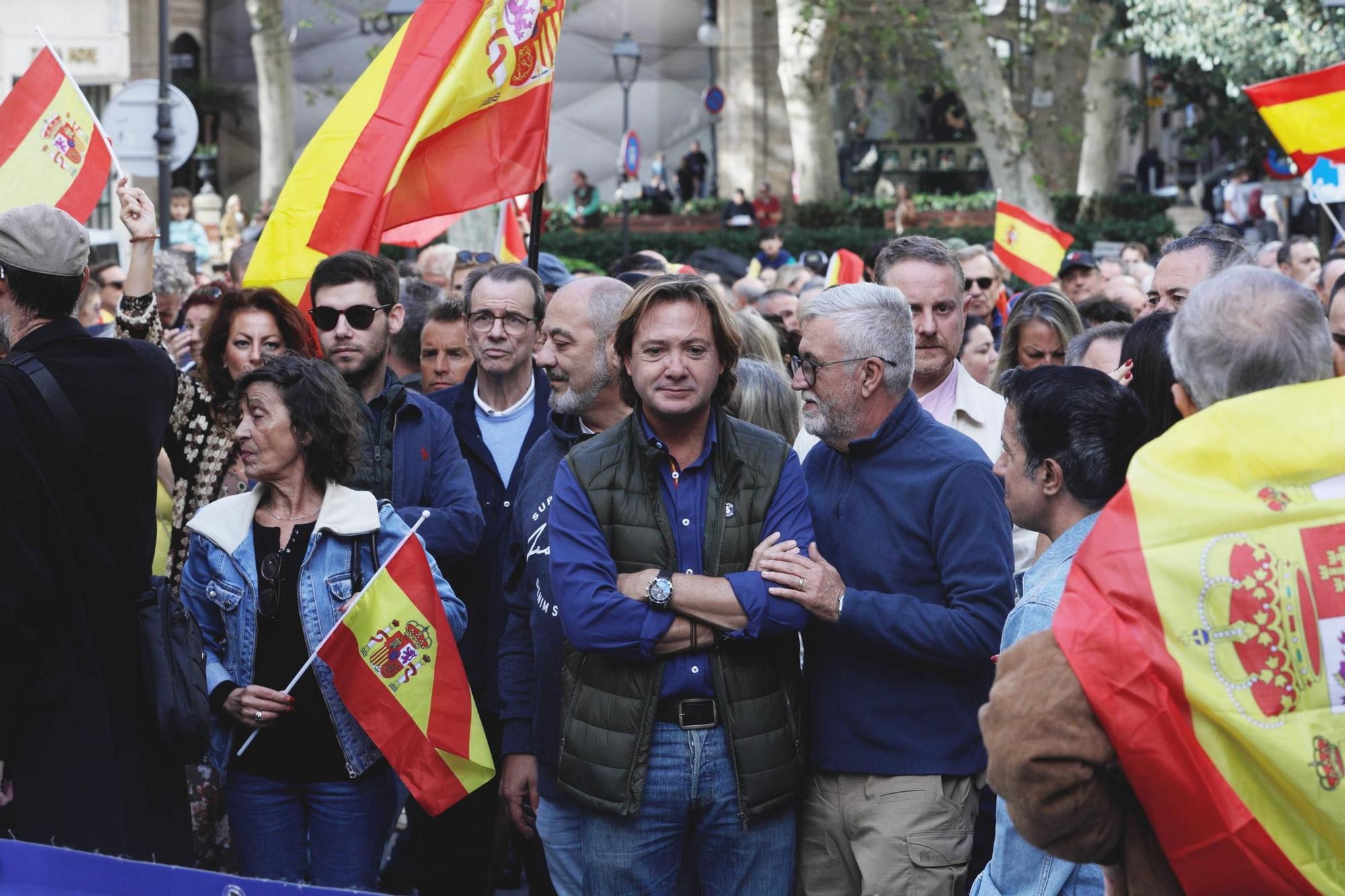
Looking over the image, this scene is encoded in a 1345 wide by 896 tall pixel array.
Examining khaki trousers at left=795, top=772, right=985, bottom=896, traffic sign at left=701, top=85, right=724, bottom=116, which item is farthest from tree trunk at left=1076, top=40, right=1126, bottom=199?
khaki trousers at left=795, top=772, right=985, bottom=896

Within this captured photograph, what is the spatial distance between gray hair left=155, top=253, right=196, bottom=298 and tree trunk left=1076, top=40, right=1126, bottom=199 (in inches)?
844

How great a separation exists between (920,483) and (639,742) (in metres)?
0.87

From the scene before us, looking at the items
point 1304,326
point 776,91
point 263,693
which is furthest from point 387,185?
point 776,91

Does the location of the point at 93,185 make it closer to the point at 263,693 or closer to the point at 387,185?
the point at 387,185

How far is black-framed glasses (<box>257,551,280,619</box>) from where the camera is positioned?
444 centimetres

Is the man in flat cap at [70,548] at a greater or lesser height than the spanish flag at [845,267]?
lesser

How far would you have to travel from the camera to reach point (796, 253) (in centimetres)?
2858

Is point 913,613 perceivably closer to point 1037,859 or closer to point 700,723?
point 700,723

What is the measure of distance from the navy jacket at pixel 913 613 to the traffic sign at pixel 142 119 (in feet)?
A: 28.5

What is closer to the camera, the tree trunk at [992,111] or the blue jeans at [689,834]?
the blue jeans at [689,834]

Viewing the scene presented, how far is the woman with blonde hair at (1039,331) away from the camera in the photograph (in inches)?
266

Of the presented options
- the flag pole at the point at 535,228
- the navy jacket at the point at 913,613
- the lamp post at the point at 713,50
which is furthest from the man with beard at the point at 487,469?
the lamp post at the point at 713,50

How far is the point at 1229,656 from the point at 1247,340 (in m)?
0.52

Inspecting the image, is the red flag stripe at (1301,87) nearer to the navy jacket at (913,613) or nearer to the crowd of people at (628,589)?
the crowd of people at (628,589)
